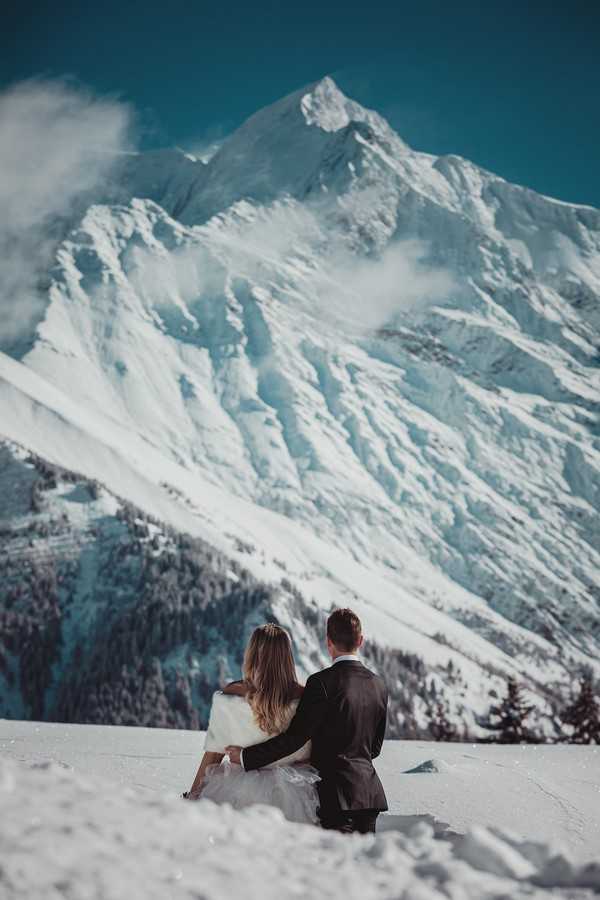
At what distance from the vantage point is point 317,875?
9.29 ft

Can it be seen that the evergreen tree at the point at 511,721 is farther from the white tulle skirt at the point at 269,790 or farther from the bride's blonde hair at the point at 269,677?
the bride's blonde hair at the point at 269,677

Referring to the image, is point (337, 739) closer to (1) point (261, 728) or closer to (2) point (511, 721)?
(1) point (261, 728)

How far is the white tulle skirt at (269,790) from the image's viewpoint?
17.5 feet

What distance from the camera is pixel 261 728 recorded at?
552 cm

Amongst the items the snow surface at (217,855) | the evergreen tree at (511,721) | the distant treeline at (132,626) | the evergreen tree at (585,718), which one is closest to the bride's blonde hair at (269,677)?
the snow surface at (217,855)

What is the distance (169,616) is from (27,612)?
27.0 m

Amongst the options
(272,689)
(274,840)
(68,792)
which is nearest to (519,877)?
(274,840)

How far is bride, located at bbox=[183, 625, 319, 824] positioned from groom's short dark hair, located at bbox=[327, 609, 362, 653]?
39 cm

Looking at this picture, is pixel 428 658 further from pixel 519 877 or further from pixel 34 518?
pixel 519 877

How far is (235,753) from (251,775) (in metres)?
0.20

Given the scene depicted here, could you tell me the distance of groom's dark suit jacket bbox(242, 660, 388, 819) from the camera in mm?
5359

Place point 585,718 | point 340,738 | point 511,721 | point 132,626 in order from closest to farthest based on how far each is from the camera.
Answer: point 340,738, point 511,721, point 585,718, point 132,626

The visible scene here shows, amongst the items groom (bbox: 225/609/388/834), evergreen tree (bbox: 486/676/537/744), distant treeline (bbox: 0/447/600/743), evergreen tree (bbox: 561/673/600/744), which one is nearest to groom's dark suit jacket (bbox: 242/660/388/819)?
groom (bbox: 225/609/388/834)

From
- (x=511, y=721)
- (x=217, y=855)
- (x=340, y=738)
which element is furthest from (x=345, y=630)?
(x=511, y=721)
